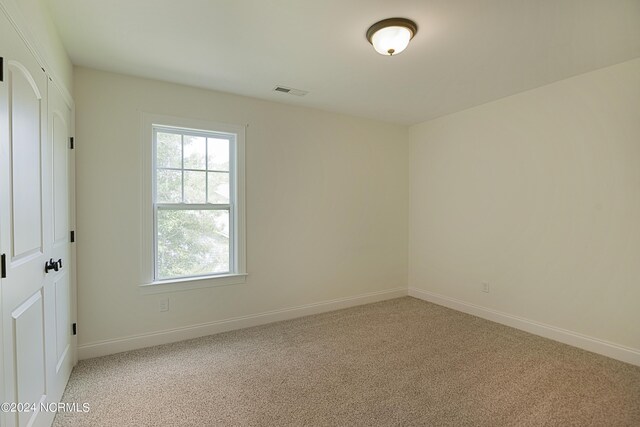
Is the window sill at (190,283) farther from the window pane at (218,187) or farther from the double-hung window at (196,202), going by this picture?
the window pane at (218,187)

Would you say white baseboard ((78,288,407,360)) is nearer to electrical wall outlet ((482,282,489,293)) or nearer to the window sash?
the window sash

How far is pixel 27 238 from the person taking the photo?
1545mm

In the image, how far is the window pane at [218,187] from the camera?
3.36 m

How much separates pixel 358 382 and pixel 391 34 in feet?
8.14

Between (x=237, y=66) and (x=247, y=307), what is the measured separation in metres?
2.42

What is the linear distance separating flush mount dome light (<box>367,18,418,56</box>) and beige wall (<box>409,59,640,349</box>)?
1937mm

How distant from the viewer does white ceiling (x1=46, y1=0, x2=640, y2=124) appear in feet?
6.48

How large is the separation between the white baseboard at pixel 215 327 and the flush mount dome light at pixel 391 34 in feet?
9.43

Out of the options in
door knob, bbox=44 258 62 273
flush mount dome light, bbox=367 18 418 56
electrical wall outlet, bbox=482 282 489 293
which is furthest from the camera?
electrical wall outlet, bbox=482 282 489 293

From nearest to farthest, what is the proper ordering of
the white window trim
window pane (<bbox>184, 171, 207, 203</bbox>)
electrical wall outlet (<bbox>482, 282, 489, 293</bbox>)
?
the white window trim
window pane (<bbox>184, 171, 207, 203</bbox>)
electrical wall outlet (<bbox>482, 282, 489, 293</bbox>)

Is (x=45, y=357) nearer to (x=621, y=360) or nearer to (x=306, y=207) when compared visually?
(x=306, y=207)

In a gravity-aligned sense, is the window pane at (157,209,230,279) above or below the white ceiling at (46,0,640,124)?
below

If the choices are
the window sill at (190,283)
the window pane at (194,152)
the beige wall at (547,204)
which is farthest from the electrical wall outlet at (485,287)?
the window pane at (194,152)

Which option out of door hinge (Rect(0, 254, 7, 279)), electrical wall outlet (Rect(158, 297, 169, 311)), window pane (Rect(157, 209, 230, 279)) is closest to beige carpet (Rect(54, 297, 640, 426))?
electrical wall outlet (Rect(158, 297, 169, 311))
